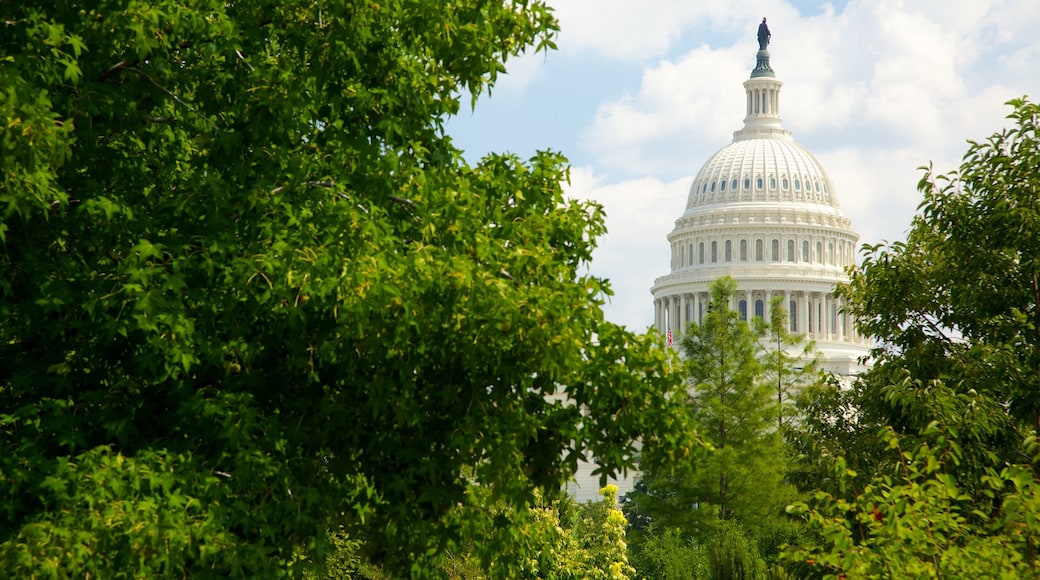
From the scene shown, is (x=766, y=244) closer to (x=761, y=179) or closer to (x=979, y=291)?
(x=761, y=179)

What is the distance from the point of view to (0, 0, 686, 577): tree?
34.8 feet

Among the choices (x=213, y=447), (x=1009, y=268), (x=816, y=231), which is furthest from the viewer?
(x=816, y=231)

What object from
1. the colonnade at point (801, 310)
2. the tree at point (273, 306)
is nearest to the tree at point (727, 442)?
the tree at point (273, 306)

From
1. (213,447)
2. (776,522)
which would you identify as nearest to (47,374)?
(213,447)

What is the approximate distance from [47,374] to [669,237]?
136026 millimetres

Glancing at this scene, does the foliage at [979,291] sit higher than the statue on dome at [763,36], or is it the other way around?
the statue on dome at [763,36]

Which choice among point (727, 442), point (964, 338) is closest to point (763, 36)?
point (727, 442)

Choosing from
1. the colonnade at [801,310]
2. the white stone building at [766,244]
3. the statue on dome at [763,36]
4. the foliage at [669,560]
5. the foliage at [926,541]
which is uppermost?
the statue on dome at [763,36]

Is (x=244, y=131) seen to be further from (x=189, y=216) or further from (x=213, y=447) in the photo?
(x=213, y=447)

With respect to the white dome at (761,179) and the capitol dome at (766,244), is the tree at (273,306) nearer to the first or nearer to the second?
the capitol dome at (766,244)

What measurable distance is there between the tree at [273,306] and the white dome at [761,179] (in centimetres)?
13159

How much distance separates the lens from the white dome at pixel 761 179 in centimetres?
14288

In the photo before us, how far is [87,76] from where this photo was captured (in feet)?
39.2

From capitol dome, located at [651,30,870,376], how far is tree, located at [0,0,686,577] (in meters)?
121
